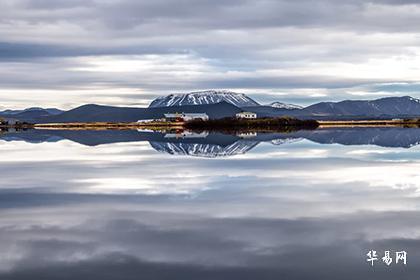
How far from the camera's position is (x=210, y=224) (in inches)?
476

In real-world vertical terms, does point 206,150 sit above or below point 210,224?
above

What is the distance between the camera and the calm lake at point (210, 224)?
897 centimetres

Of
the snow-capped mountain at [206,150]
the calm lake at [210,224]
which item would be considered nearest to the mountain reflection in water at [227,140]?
the snow-capped mountain at [206,150]

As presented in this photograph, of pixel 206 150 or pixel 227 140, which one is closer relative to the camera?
pixel 206 150

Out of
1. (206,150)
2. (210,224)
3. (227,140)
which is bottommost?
(210,224)

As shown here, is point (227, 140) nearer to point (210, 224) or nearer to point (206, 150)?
point (206, 150)

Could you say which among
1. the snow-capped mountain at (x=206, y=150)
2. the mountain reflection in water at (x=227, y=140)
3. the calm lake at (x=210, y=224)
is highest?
the mountain reflection in water at (x=227, y=140)

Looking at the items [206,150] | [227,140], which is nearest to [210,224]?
[206,150]

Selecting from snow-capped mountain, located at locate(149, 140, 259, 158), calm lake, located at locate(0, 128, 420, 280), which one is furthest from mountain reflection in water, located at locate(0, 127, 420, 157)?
calm lake, located at locate(0, 128, 420, 280)

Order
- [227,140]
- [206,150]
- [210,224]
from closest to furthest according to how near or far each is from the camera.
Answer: [210,224] → [206,150] → [227,140]

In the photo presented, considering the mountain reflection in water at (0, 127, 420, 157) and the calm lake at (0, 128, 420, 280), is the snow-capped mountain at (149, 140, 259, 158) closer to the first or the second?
the mountain reflection in water at (0, 127, 420, 157)

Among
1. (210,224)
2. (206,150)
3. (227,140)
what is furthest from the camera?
(227,140)

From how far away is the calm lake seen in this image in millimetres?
8969

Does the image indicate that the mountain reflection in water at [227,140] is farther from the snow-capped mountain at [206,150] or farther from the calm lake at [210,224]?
the calm lake at [210,224]
